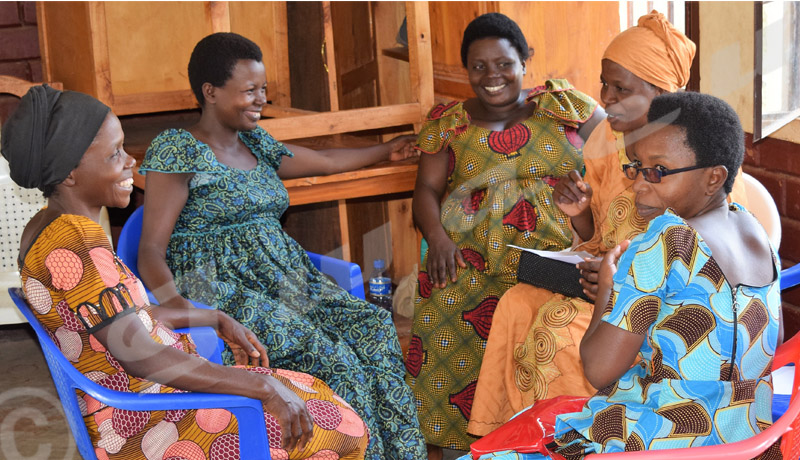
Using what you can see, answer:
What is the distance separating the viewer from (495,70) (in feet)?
10.1

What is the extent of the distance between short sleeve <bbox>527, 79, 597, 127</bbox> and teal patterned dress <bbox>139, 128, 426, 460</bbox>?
36.4 inches

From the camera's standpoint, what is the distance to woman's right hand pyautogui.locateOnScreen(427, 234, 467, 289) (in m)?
3.04

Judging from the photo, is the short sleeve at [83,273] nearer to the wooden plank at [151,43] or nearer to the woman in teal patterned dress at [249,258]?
the woman in teal patterned dress at [249,258]

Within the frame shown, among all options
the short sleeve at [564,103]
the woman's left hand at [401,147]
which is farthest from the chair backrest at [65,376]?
the short sleeve at [564,103]

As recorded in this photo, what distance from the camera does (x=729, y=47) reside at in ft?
10.5

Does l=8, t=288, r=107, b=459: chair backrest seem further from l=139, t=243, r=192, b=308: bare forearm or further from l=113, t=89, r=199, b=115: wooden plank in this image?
l=113, t=89, r=199, b=115: wooden plank

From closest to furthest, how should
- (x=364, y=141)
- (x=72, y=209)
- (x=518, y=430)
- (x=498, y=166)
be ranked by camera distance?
(x=518, y=430)
(x=72, y=209)
(x=498, y=166)
(x=364, y=141)

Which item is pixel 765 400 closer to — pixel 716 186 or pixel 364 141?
pixel 716 186

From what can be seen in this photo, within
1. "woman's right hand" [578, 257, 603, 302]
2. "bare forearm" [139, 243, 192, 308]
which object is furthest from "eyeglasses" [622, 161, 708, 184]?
"bare forearm" [139, 243, 192, 308]

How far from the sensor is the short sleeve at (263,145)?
9.80ft

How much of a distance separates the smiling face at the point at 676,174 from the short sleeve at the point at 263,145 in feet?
5.12

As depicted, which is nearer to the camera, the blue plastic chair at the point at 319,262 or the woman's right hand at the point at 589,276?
the woman's right hand at the point at 589,276

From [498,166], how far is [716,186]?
4.55 ft

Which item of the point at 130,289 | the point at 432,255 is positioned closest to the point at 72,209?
the point at 130,289
